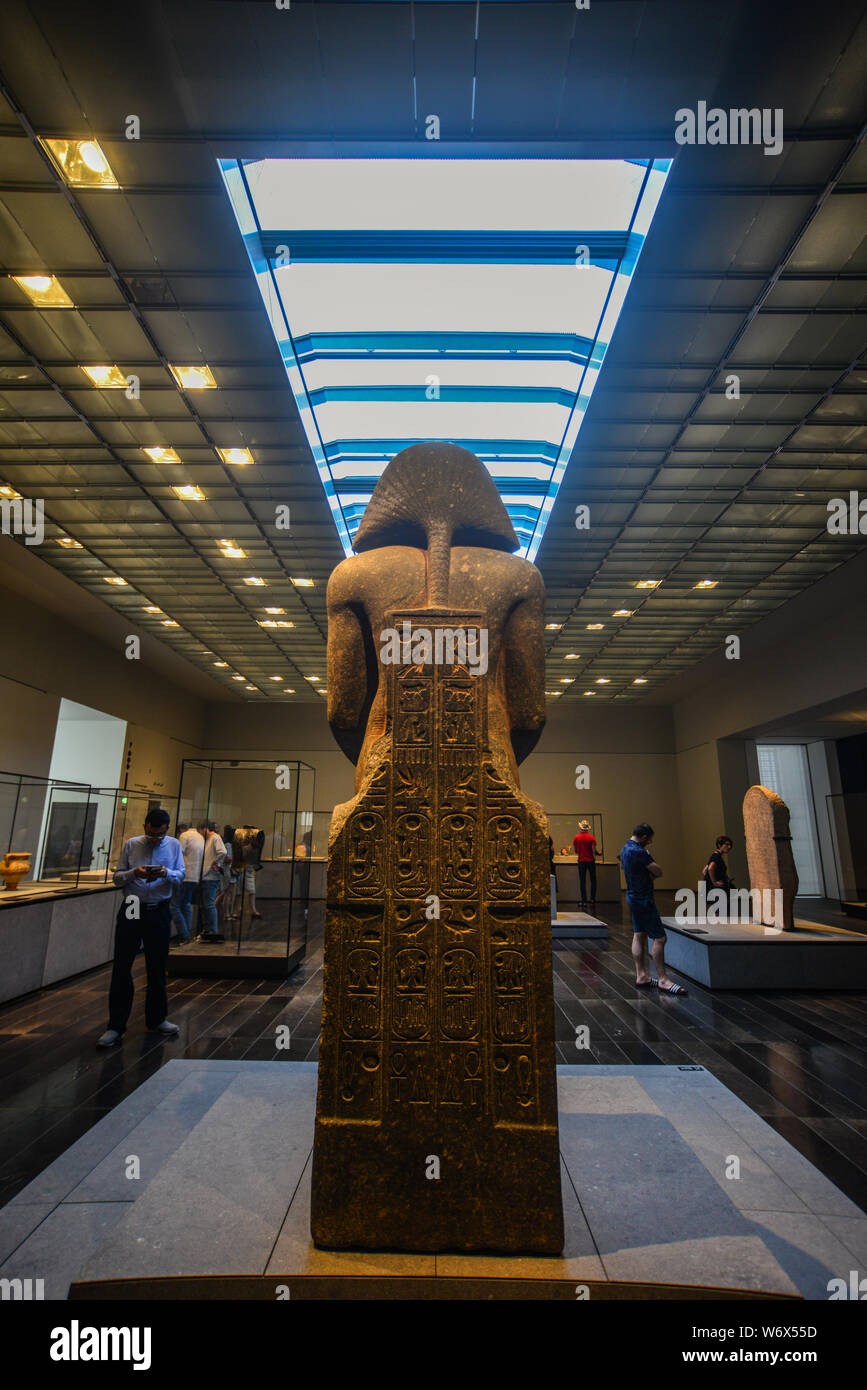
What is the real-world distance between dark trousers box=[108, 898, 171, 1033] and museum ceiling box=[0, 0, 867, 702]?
5579 mm

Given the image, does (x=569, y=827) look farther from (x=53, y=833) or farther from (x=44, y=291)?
(x=44, y=291)

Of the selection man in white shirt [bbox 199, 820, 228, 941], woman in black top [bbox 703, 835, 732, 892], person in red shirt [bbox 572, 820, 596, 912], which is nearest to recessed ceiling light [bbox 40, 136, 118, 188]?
man in white shirt [bbox 199, 820, 228, 941]

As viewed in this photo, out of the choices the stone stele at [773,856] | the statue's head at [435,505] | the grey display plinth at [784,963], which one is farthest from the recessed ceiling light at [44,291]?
the stone stele at [773,856]

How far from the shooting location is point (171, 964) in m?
7.98

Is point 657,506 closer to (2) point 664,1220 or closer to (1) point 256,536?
(1) point 256,536

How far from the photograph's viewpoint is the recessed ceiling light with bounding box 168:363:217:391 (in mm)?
6891

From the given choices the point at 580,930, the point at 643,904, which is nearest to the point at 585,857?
the point at 580,930

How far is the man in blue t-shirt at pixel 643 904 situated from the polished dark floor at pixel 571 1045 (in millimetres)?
212

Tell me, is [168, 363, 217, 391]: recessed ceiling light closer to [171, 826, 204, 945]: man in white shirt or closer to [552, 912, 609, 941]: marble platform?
[171, 826, 204, 945]: man in white shirt

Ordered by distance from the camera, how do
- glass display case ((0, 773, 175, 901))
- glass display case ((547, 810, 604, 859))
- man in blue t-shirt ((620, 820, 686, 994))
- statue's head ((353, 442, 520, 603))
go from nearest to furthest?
statue's head ((353, 442, 520, 603)), man in blue t-shirt ((620, 820, 686, 994)), glass display case ((0, 773, 175, 901)), glass display case ((547, 810, 604, 859))

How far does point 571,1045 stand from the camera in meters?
5.51

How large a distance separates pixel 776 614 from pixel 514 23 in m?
11.6

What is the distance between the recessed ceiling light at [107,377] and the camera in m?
6.89

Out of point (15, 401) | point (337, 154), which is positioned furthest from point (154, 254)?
point (15, 401)
